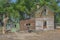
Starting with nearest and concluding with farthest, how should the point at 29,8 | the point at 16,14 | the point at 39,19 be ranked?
1. the point at 39,19
2. the point at 16,14
3. the point at 29,8

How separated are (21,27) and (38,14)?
206 inches

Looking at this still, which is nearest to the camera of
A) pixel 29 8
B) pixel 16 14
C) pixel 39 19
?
pixel 39 19

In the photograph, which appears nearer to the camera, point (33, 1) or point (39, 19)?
point (39, 19)

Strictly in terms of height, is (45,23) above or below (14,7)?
below

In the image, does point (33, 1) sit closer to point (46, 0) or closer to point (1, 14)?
point (46, 0)

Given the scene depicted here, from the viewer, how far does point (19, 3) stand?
6384 cm

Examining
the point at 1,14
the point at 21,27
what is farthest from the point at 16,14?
the point at 21,27

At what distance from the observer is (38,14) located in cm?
4703

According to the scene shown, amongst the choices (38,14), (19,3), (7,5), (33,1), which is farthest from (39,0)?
(38,14)

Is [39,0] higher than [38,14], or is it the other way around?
[39,0]

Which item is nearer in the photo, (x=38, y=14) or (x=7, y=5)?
(x=38, y=14)

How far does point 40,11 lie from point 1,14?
69.2 ft

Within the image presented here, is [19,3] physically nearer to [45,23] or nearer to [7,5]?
[7,5]

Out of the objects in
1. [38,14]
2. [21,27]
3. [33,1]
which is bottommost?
[21,27]
